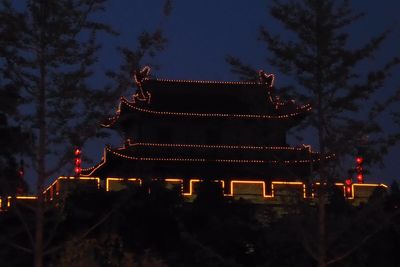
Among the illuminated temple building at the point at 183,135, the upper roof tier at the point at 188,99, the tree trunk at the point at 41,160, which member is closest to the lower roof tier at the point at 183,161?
the illuminated temple building at the point at 183,135

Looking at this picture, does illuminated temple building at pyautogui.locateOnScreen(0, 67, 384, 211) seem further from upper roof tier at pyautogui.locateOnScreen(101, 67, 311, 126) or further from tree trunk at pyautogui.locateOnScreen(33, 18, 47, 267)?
tree trunk at pyautogui.locateOnScreen(33, 18, 47, 267)

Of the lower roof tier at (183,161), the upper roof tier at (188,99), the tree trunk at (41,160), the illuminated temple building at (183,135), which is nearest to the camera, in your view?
the tree trunk at (41,160)

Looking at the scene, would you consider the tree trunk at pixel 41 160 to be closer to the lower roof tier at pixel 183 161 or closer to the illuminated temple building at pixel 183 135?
the illuminated temple building at pixel 183 135

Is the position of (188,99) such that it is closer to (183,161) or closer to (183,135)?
(183,135)

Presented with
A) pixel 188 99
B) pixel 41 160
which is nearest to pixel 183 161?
pixel 188 99

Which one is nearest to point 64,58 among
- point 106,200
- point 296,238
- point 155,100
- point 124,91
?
point 124,91

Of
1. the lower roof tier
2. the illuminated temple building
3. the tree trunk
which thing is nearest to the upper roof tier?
the illuminated temple building

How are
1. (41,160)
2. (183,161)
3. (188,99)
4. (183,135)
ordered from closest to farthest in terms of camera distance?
(41,160) → (183,161) → (183,135) → (188,99)

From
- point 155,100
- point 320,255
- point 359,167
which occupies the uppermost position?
point 155,100

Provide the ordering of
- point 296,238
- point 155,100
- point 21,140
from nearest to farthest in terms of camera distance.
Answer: point 21,140
point 296,238
point 155,100

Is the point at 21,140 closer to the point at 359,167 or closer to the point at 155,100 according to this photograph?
the point at 359,167

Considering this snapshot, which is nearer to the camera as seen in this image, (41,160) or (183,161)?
(41,160)

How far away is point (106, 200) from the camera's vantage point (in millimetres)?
21688

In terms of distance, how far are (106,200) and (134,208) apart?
2.58ft
